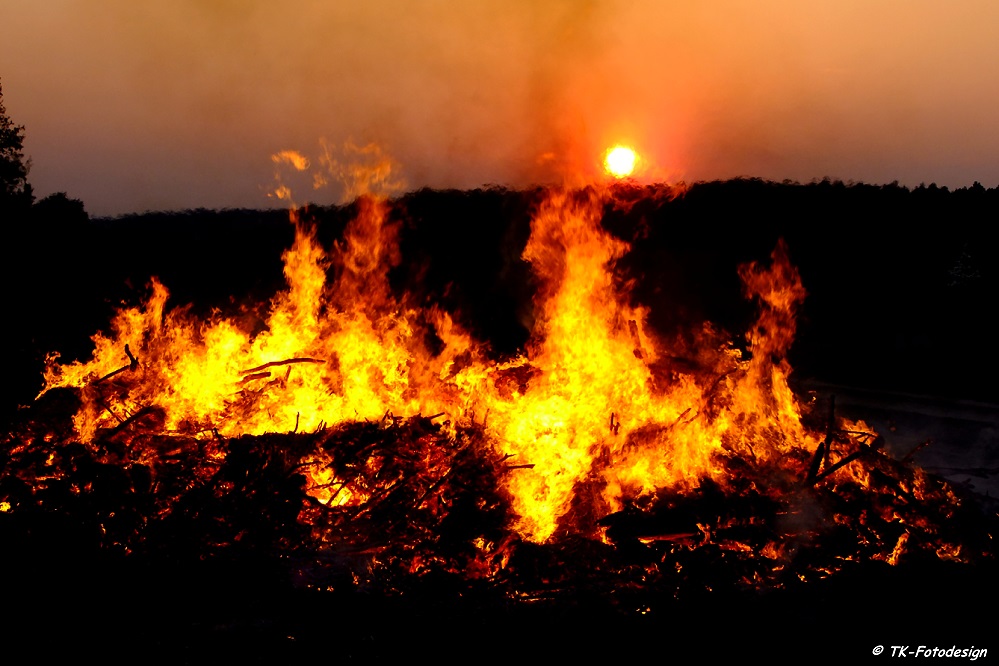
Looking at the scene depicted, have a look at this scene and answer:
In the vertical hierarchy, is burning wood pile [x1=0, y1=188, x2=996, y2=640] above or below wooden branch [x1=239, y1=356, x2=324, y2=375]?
below

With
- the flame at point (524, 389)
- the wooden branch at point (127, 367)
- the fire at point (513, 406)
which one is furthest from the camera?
the wooden branch at point (127, 367)

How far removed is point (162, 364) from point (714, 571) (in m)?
5.30

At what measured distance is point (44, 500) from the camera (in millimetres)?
4781

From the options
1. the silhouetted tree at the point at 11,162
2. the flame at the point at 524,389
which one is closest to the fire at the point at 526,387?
the flame at the point at 524,389

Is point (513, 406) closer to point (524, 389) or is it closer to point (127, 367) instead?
point (524, 389)

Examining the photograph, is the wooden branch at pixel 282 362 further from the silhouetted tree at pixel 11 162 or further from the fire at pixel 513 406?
the silhouetted tree at pixel 11 162

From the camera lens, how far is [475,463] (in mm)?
5383

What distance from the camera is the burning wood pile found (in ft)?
14.8

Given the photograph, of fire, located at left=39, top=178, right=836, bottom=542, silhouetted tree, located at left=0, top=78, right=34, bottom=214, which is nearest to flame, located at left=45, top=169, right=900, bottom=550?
fire, located at left=39, top=178, right=836, bottom=542

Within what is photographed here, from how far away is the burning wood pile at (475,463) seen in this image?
177 inches

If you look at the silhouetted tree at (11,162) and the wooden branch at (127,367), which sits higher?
the silhouetted tree at (11,162)

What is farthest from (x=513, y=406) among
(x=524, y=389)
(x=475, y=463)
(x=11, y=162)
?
(x=11, y=162)

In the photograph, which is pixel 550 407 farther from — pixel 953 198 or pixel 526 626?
pixel 953 198

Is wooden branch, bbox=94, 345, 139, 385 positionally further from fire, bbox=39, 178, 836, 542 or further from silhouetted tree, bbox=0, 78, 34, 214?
silhouetted tree, bbox=0, 78, 34, 214
